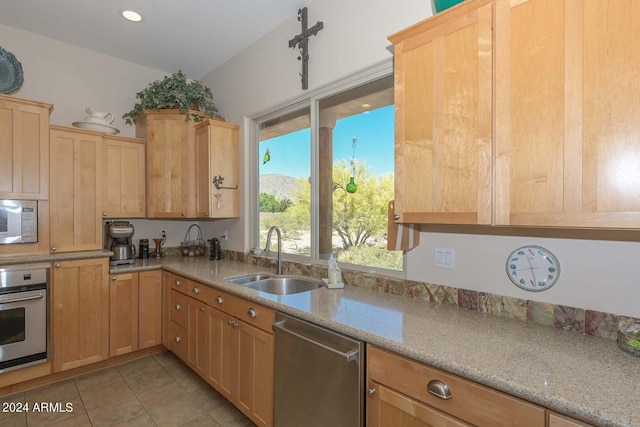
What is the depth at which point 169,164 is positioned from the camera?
3268 mm

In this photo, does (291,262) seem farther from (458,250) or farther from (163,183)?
(163,183)

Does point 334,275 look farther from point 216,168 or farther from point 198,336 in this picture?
point 216,168

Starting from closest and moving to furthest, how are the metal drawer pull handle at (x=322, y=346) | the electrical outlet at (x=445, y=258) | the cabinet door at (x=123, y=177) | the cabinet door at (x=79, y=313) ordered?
the metal drawer pull handle at (x=322, y=346)
the electrical outlet at (x=445, y=258)
the cabinet door at (x=79, y=313)
the cabinet door at (x=123, y=177)

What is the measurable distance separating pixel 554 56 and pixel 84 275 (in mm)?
3340

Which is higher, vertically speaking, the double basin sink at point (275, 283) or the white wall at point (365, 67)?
the white wall at point (365, 67)

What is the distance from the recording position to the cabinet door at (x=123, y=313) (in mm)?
2824

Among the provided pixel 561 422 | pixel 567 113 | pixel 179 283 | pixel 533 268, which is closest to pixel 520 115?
pixel 567 113

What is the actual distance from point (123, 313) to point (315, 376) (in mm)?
2166

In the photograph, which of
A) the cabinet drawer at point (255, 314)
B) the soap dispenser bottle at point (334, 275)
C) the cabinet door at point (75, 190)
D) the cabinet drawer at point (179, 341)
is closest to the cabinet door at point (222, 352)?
the cabinet drawer at point (255, 314)

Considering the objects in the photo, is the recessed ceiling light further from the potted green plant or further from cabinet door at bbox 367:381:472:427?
cabinet door at bbox 367:381:472:427

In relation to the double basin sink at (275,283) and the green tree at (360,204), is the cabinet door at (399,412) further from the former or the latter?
the double basin sink at (275,283)

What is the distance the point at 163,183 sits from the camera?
3.26 metres

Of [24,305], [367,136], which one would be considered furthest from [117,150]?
[367,136]

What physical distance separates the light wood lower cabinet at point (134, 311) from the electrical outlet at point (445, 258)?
8.27 feet
